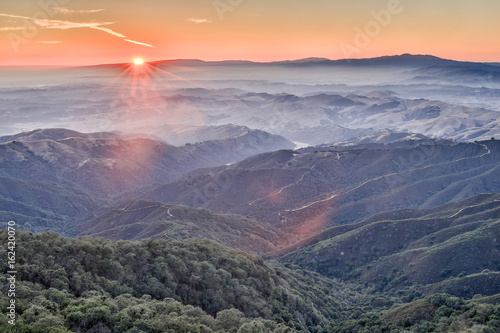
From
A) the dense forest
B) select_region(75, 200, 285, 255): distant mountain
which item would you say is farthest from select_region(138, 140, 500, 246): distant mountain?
the dense forest

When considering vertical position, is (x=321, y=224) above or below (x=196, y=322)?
below

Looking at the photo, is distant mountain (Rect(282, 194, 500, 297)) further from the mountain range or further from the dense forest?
the dense forest

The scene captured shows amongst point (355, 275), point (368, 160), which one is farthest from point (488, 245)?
point (368, 160)

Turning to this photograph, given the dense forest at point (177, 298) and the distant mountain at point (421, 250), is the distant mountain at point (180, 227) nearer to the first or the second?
the distant mountain at point (421, 250)

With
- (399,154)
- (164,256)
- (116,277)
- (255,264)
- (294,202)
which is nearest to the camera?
(116,277)

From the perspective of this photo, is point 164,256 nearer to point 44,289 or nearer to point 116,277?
point 116,277

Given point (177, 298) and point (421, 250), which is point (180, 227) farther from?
point (177, 298)
